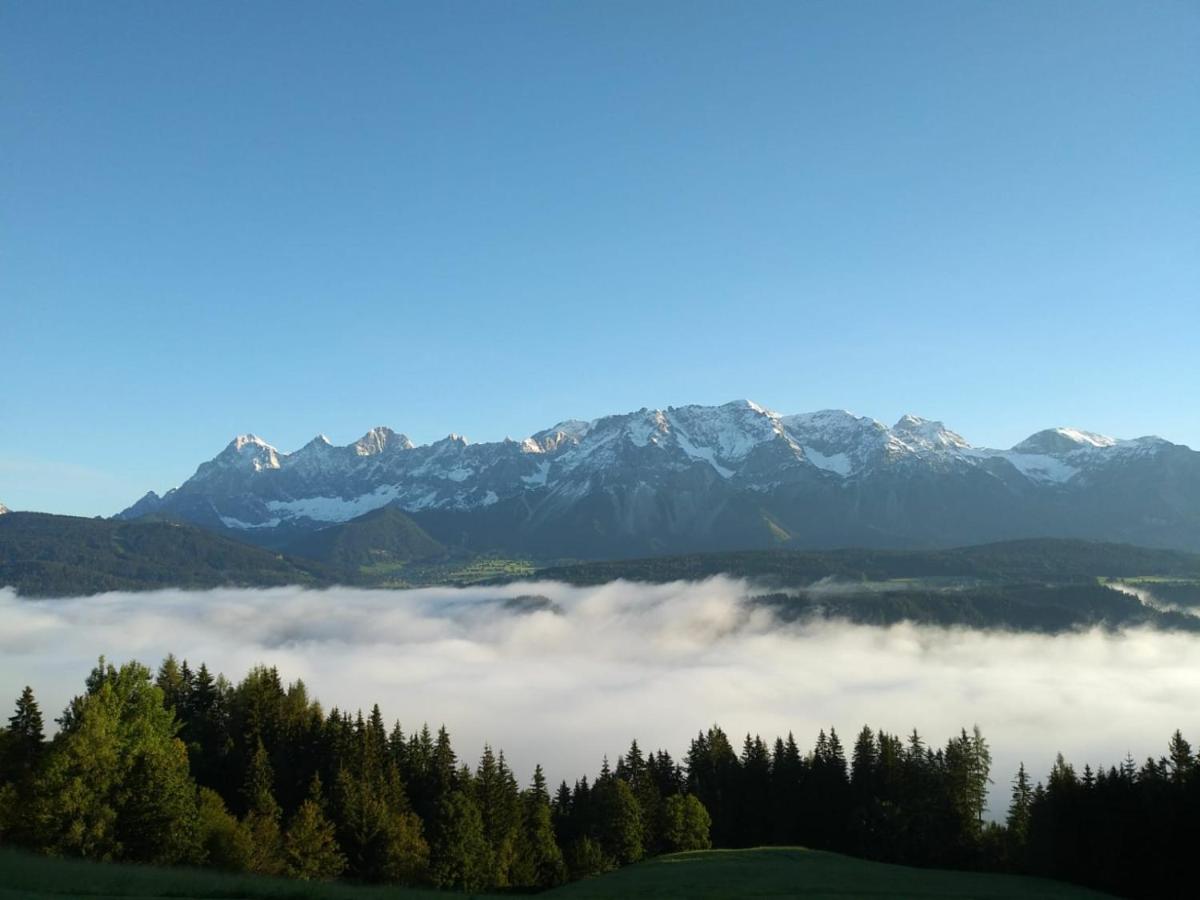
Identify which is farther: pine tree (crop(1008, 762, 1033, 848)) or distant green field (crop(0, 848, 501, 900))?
pine tree (crop(1008, 762, 1033, 848))

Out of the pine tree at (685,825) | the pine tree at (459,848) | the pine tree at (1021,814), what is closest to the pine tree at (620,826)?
the pine tree at (685,825)

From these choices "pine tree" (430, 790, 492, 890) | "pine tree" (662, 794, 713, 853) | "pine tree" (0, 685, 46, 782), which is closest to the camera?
"pine tree" (0, 685, 46, 782)

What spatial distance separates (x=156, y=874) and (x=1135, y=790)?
7685cm

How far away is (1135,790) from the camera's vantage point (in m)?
73.7

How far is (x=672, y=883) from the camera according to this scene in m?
60.1

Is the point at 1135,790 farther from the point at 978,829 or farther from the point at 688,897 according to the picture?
the point at 688,897

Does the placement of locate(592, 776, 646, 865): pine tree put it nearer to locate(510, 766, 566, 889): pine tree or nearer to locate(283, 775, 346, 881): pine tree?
locate(510, 766, 566, 889): pine tree

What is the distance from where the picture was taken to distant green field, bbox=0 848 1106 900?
3809 cm

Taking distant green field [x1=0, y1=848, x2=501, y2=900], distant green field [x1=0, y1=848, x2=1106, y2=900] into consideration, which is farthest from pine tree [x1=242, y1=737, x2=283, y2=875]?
distant green field [x1=0, y1=848, x2=501, y2=900]

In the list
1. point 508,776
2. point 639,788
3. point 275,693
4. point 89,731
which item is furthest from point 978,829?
point 89,731

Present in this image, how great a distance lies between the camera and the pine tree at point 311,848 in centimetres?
6825

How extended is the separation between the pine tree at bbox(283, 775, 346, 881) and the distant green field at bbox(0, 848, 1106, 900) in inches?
661

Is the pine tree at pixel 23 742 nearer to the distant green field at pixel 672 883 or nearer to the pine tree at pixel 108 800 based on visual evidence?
the pine tree at pixel 108 800

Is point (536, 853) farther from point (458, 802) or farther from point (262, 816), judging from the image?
point (262, 816)
